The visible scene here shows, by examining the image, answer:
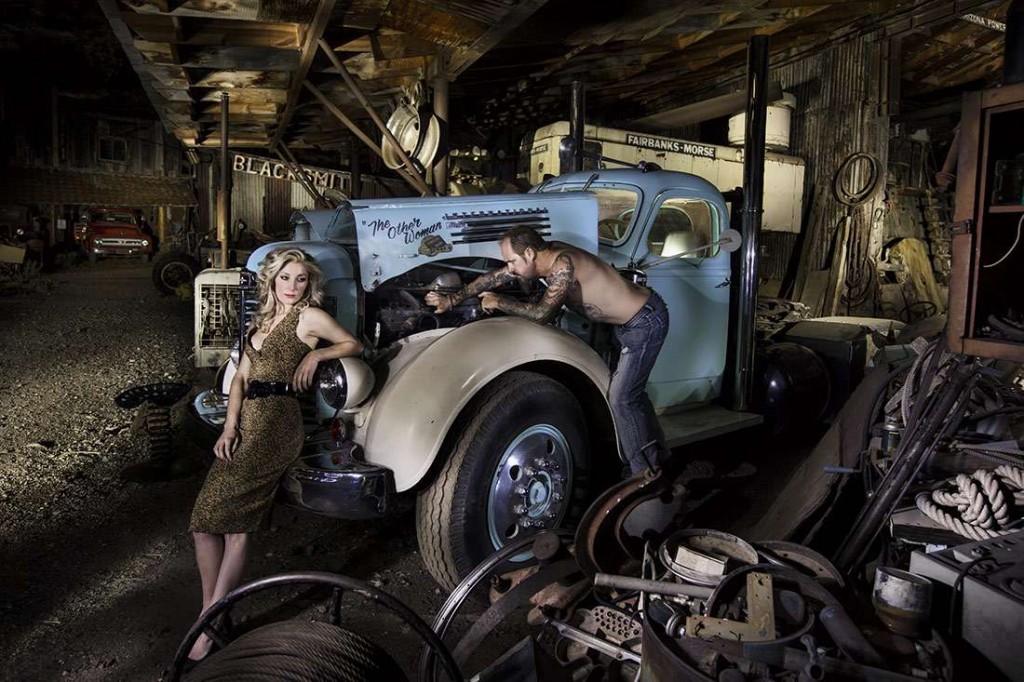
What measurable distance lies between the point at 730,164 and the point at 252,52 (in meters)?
7.02

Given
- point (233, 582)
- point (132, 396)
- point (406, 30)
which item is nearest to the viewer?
point (233, 582)

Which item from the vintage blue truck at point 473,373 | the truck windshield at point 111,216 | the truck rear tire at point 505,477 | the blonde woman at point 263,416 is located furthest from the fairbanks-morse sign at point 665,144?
the truck windshield at point 111,216

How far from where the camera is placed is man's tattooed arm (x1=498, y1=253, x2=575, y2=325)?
363 centimetres

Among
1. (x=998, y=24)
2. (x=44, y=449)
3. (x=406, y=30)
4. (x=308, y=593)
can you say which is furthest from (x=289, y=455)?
(x=998, y=24)

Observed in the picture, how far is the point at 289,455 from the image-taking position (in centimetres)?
308

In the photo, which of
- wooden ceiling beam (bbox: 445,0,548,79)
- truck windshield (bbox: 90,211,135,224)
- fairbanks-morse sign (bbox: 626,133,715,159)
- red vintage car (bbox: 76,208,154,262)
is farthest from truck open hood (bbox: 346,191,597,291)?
truck windshield (bbox: 90,211,135,224)

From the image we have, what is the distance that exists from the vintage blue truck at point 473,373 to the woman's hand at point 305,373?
0.31ft

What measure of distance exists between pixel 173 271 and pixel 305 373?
39.3 feet

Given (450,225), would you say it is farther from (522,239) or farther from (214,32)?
(214,32)

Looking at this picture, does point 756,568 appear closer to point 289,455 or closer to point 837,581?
point 837,581

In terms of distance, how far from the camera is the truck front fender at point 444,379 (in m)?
3.08

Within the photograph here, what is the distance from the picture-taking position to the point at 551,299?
3658mm

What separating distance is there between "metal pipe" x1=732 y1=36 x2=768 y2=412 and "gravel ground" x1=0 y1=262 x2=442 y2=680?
264 cm

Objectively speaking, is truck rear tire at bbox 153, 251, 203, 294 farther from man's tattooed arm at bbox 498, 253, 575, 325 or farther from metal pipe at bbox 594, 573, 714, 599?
metal pipe at bbox 594, 573, 714, 599
